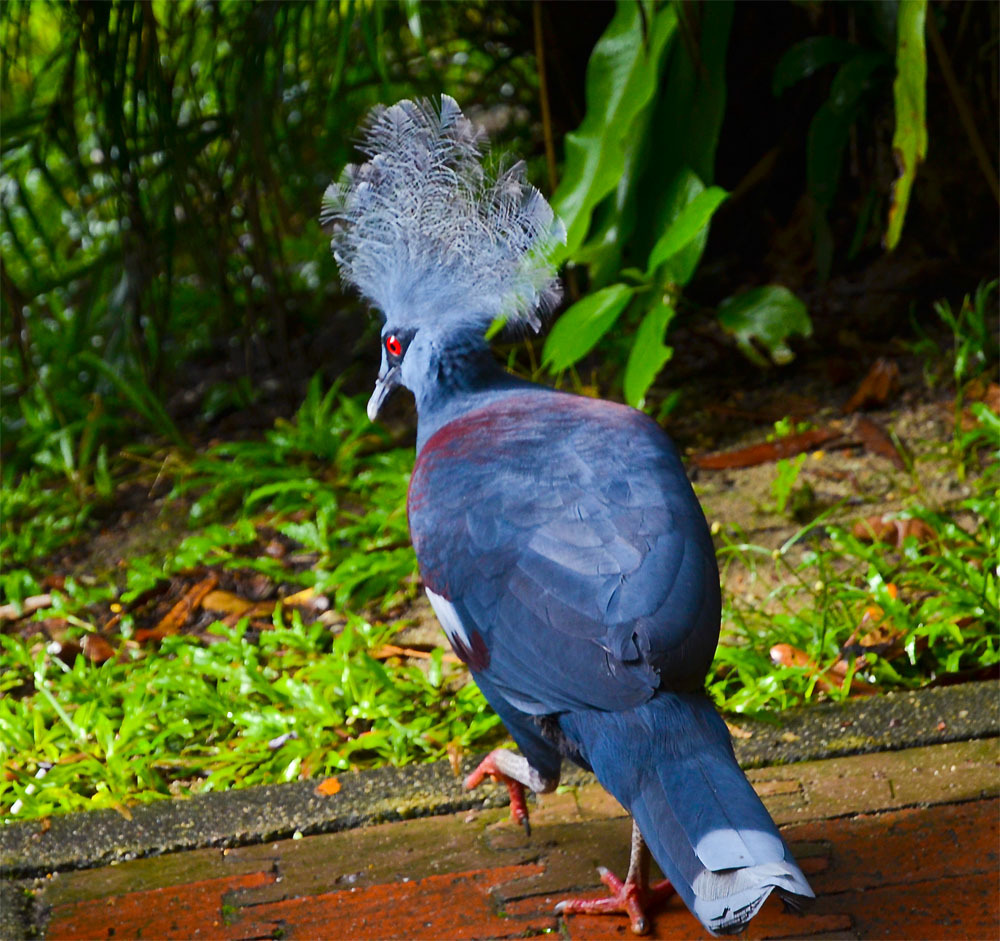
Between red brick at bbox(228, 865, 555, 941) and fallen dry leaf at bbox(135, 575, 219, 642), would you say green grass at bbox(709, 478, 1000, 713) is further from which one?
fallen dry leaf at bbox(135, 575, 219, 642)

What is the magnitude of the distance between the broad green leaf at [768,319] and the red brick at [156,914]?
224 centimetres

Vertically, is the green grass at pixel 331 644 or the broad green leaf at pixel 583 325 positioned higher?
the broad green leaf at pixel 583 325

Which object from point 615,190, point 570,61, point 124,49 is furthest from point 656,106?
point 124,49

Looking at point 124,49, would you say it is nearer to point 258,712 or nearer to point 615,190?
point 615,190

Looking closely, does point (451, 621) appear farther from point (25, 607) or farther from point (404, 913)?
point (25, 607)

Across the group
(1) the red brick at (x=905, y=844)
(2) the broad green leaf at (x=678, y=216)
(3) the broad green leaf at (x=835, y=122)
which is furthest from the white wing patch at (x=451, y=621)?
(3) the broad green leaf at (x=835, y=122)

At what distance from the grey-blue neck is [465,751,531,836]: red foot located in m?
0.67

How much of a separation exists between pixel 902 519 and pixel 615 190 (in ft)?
4.38

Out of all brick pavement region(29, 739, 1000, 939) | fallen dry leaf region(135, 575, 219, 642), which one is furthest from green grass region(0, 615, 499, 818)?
brick pavement region(29, 739, 1000, 939)

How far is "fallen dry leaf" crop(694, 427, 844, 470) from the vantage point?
3549mm

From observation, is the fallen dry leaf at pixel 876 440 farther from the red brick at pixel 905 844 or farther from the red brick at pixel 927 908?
the red brick at pixel 927 908

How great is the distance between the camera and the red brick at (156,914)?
2.02m

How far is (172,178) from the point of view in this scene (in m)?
3.94

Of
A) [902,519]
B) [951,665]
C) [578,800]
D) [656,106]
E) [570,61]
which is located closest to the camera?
[578,800]
